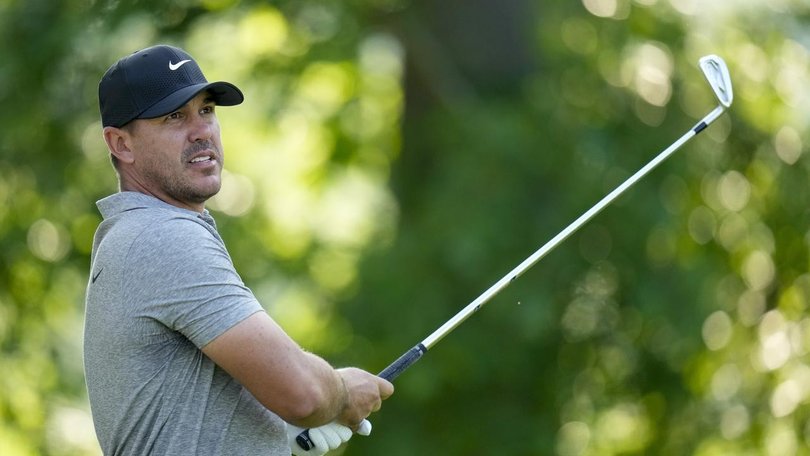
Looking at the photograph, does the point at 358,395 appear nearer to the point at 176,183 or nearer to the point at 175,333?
the point at 175,333

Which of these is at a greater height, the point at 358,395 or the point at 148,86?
the point at 148,86

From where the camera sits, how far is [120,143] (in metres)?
2.77

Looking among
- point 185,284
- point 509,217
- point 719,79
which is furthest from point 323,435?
point 509,217

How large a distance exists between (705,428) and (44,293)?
13.0 feet

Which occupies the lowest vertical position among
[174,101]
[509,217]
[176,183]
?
[509,217]

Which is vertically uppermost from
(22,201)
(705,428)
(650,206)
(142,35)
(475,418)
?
(142,35)

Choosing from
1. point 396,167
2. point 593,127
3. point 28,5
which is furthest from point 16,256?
point 593,127

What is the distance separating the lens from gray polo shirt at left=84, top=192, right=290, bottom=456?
245 cm

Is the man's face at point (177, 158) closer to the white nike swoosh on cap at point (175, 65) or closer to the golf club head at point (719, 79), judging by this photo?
the white nike swoosh on cap at point (175, 65)

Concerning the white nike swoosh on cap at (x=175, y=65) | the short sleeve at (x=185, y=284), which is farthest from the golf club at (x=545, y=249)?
the white nike swoosh on cap at (x=175, y=65)

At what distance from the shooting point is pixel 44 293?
8336 millimetres

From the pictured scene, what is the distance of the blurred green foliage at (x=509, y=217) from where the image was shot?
6.94m

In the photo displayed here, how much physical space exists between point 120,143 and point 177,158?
0.13m

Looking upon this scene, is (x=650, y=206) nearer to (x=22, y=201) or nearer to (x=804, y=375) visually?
(x=804, y=375)
